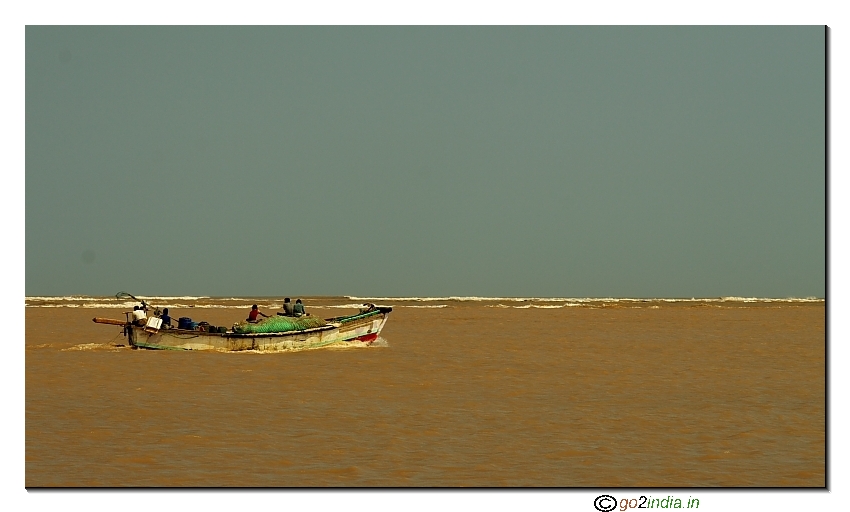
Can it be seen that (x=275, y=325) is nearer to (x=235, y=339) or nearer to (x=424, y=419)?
(x=235, y=339)

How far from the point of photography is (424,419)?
1798 cm

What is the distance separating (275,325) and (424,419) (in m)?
15.6

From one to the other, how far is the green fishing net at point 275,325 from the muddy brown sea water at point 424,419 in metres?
1.22

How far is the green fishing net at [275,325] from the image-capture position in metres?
32.3

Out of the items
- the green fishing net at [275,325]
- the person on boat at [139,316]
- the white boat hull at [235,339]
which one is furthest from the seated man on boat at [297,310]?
the person on boat at [139,316]

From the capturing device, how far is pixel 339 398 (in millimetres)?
20781

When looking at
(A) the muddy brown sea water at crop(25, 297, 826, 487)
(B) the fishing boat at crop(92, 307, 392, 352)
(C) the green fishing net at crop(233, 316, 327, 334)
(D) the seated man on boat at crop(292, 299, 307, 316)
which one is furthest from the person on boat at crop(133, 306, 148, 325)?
(D) the seated man on boat at crop(292, 299, 307, 316)

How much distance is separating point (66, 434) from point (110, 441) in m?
1.08

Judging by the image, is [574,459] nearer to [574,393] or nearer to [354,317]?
[574,393]

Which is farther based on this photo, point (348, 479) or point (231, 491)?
point (348, 479)
